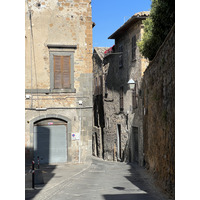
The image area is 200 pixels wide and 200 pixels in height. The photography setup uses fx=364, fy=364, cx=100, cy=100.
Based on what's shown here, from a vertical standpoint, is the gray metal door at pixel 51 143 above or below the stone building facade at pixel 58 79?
below

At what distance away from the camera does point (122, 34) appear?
80.1 ft

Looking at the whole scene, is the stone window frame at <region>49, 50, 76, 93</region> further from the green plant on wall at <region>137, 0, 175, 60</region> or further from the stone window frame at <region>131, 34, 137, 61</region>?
the stone window frame at <region>131, 34, 137, 61</region>

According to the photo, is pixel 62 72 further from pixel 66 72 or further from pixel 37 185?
pixel 37 185

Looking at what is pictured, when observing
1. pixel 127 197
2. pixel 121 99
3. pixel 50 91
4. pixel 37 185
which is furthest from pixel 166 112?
pixel 121 99

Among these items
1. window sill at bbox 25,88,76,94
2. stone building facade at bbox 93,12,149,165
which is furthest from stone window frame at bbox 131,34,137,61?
window sill at bbox 25,88,76,94

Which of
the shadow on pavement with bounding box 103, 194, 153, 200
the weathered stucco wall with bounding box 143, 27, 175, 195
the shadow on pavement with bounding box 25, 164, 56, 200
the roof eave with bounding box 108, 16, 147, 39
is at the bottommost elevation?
the shadow on pavement with bounding box 25, 164, 56, 200

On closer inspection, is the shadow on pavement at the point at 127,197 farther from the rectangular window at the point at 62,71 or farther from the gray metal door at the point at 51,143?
the rectangular window at the point at 62,71

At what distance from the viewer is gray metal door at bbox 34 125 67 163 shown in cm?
1822

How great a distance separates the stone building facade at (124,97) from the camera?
67.8 ft

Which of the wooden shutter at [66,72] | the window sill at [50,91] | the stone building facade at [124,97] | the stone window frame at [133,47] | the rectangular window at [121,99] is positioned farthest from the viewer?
the rectangular window at [121,99]

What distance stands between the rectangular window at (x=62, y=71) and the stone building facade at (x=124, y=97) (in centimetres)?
376

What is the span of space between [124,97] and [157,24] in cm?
1062

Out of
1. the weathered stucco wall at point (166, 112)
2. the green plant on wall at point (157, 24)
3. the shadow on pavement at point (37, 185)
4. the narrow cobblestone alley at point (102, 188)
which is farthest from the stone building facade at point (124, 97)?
the weathered stucco wall at point (166, 112)
